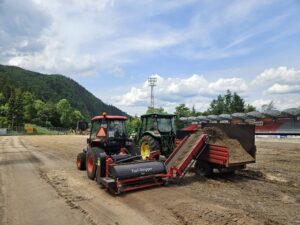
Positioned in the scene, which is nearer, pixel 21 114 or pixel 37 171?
pixel 37 171

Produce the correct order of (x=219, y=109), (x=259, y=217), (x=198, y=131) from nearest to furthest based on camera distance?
(x=259, y=217) < (x=198, y=131) < (x=219, y=109)

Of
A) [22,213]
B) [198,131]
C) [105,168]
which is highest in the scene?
[198,131]

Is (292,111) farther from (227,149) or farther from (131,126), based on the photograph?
(227,149)

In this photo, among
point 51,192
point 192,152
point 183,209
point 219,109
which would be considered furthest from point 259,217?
point 219,109

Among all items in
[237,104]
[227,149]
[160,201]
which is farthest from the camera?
[237,104]

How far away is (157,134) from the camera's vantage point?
37.3 feet

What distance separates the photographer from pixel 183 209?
5.76 metres

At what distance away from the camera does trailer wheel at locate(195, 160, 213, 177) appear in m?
8.97

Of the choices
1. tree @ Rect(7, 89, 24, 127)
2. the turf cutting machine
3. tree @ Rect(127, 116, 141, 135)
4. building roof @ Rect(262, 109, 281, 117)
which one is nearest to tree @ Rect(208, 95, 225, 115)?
building roof @ Rect(262, 109, 281, 117)

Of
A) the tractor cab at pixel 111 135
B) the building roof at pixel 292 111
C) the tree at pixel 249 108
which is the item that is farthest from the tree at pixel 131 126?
the tree at pixel 249 108

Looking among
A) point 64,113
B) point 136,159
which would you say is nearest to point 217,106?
point 64,113

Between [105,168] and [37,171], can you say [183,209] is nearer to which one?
[105,168]

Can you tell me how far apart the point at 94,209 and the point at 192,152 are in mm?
3687

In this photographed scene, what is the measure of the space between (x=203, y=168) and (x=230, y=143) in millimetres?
1147
